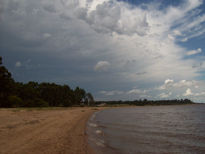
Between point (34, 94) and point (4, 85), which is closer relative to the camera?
point (4, 85)

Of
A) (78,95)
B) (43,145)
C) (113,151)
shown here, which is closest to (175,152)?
(113,151)

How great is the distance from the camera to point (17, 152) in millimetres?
9281

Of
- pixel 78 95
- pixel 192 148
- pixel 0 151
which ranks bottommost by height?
pixel 192 148

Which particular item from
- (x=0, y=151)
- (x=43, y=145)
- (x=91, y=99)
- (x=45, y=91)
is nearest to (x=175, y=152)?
(x=43, y=145)

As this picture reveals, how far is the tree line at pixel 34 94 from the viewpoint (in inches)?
2074

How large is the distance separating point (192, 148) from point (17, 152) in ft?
38.7

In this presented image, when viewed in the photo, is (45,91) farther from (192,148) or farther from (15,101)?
(192,148)

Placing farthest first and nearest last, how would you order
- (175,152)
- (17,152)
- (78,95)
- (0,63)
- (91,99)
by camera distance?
(91,99) < (78,95) < (0,63) < (175,152) < (17,152)

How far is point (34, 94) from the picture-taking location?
7938 cm

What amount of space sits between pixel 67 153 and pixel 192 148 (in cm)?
922

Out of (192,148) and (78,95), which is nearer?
(192,148)

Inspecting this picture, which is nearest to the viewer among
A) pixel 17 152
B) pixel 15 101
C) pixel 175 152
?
pixel 17 152

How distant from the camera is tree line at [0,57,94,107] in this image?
52688 millimetres

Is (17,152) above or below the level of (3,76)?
below
